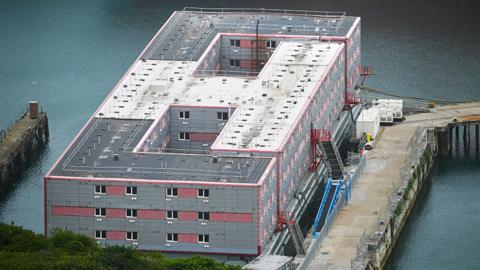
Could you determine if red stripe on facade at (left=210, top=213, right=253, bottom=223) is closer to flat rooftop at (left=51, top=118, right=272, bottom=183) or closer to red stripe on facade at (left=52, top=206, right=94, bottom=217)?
flat rooftop at (left=51, top=118, right=272, bottom=183)

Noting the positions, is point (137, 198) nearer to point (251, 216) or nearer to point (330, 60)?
point (251, 216)

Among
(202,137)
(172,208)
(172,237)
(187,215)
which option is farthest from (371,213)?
(172,208)

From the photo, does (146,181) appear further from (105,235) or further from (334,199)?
(334,199)

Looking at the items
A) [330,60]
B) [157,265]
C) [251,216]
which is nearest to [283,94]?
[330,60]

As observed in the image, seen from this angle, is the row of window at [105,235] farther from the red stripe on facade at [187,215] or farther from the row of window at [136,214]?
the red stripe on facade at [187,215]

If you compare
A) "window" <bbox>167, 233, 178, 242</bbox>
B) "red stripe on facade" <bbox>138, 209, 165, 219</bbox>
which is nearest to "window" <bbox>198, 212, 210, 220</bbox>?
"window" <bbox>167, 233, 178, 242</bbox>

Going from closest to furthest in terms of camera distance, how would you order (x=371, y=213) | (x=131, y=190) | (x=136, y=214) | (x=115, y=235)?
1. (x=131, y=190)
2. (x=136, y=214)
3. (x=115, y=235)
4. (x=371, y=213)
